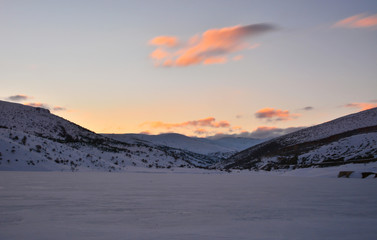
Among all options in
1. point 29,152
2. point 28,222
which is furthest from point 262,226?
point 29,152

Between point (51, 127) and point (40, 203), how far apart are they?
265ft

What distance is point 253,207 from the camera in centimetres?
1043

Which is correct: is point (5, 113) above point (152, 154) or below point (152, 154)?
above

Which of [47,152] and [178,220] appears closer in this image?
[178,220]

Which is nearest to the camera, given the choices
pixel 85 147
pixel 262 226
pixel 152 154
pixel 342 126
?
pixel 262 226

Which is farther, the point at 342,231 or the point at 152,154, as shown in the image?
the point at 152,154

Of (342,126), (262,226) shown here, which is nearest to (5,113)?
(262,226)

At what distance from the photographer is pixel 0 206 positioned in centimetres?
984

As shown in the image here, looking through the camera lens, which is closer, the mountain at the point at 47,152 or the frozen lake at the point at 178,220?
the frozen lake at the point at 178,220

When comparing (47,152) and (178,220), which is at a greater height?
(47,152)

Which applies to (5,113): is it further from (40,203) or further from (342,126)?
(342,126)

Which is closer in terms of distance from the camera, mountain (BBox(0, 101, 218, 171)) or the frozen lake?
the frozen lake

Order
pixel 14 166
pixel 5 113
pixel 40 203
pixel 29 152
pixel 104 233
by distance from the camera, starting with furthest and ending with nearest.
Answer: pixel 5 113, pixel 29 152, pixel 14 166, pixel 40 203, pixel 104 233

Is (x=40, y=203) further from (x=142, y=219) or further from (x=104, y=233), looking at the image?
(x=104, y=233)
